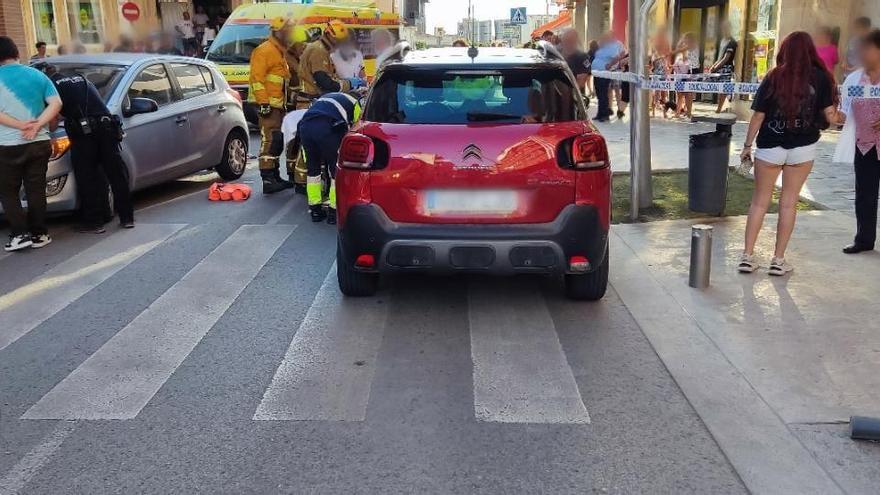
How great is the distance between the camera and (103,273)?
659 cm

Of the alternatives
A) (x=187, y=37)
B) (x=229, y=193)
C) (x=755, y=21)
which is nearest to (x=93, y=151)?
(x=229, y=193)

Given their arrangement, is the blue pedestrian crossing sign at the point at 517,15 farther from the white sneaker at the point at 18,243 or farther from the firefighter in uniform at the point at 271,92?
the white sneaker at the point at 18,243

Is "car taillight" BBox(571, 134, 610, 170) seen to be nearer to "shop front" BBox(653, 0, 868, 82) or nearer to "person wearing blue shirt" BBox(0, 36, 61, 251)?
"person wearing blue shirt" BBox(0, 36, 61, 251)

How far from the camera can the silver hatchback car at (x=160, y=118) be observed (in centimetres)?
845

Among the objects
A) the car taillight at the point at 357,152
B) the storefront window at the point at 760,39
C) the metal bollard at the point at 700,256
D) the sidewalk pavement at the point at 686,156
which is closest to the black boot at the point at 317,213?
the car taillight at the point at 357,152

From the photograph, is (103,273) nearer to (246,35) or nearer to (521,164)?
(521,164)

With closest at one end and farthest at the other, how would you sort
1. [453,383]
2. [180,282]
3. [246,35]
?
[453,383] → [180,282] → [246,35]

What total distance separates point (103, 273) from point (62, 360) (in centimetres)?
197

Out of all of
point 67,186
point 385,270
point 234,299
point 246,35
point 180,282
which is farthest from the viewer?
point 246,35

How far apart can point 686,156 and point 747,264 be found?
247 inches

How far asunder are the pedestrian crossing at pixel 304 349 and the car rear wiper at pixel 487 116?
1.32 meters

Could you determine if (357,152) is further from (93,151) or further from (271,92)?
(271,92)

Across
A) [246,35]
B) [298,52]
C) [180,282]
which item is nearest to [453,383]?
[180,282]

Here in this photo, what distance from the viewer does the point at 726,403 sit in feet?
13.3
